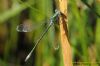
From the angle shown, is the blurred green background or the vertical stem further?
the blurred green background

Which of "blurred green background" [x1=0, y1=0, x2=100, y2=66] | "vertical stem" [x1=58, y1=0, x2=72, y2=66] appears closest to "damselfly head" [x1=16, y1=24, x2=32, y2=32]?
"blurred green background" [x1=0, y1=0, x2=100, y2=66]

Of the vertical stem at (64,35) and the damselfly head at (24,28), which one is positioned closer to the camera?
the vertical stem at (64,35)

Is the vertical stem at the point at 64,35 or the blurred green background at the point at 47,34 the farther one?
the blurred green background at the point at 47,34

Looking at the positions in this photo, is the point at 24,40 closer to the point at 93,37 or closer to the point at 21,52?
the point at 21,52

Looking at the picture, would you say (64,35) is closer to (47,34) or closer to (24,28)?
(24,28)

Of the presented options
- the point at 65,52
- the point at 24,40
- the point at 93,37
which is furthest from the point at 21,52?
the point at 65,52

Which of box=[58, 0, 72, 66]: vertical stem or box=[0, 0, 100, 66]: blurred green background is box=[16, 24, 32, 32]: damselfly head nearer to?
box=[0, 0, 100, 66]: blurred green background

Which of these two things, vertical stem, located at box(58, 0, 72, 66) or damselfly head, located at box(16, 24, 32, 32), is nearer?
vertical stem, located at box(58, 0, 72, 66)

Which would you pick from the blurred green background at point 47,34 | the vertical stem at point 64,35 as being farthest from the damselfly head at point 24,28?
the vertical stem at point 64,35

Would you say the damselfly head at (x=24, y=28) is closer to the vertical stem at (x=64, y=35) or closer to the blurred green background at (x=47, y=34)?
the blurred green background at (x=47, y=34)
